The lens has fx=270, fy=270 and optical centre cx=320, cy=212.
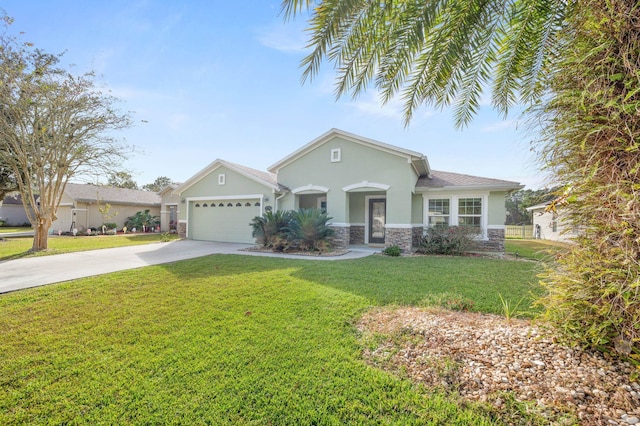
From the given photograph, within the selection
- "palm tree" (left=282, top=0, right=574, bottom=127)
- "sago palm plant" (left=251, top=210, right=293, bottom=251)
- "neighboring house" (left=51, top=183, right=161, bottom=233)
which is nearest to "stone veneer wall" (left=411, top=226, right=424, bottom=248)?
"sago palm plant" (left=251, top=210, right=293, bottom=251)

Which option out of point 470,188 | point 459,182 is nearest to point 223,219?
point 459,182

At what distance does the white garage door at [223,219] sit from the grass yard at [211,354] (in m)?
8.98

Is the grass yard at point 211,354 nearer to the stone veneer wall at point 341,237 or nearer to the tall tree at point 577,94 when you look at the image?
the tall tree at point 577,94

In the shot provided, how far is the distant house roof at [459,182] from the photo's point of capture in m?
12.4

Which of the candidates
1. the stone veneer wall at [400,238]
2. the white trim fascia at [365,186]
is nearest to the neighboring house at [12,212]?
the white trim fascia at [365,186]

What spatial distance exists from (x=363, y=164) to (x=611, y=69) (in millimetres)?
11269

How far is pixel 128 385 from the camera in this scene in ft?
9.61

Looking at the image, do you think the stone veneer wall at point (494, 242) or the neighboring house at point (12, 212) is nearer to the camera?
the stone veneer wall at point (494, 242)

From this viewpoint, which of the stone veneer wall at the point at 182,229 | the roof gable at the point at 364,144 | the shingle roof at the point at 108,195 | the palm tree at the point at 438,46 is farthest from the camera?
the shingle roof at the point at 108,195

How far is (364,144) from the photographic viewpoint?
44.2 ft

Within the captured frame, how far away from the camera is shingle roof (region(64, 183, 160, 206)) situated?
23.1m

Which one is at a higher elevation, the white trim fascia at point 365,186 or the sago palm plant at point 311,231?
the white trim fascia at point 365,186

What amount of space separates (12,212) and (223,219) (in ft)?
111

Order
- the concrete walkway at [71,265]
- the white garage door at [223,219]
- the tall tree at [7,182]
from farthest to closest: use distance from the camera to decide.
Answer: the tall tree at [7,182] < the white garage door at [223,219] < the concrete walkway at [71,265]
